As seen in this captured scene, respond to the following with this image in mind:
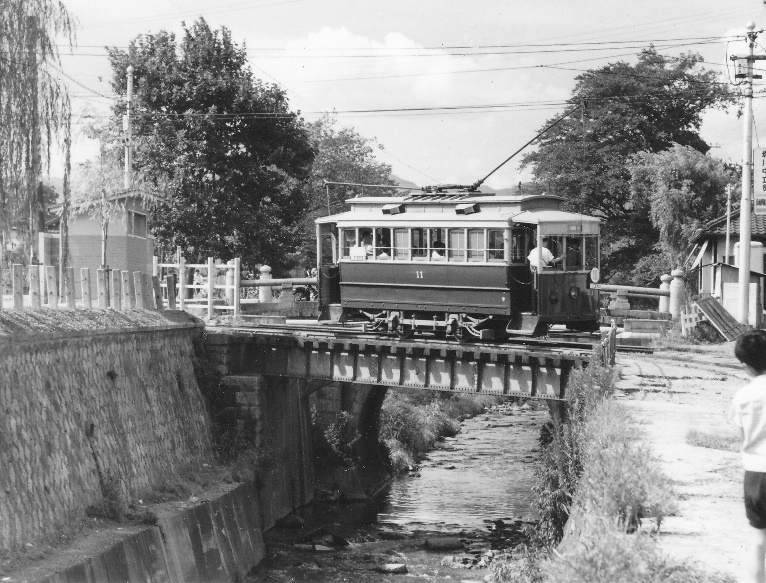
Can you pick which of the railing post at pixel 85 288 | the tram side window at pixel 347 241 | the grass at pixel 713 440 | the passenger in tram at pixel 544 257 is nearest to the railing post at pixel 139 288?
the railing post at pixel 85 288

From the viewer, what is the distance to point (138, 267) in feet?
107

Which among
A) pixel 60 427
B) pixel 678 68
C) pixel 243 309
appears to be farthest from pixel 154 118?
pixel 678 68

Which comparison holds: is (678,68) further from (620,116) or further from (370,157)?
(370,157)

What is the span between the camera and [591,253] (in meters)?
24.0

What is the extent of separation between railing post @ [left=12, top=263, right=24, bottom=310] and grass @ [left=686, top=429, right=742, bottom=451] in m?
12.1

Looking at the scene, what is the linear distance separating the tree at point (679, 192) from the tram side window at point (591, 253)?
26.6 m

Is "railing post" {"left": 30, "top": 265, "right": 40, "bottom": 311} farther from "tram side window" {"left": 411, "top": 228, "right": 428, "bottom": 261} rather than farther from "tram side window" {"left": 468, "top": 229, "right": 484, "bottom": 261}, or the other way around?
"tram side window" {"left": 468, "top": 229, "right": 484, "bottom": 261}

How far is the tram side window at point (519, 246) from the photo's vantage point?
23.7m

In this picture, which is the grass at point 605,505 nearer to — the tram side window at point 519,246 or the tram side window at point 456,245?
the tram side window at point 519,246

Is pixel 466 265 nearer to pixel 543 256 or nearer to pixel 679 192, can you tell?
pixel 543 256

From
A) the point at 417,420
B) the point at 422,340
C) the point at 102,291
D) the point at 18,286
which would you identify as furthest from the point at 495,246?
the point at 417,420

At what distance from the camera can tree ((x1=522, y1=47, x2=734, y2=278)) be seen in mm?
54344

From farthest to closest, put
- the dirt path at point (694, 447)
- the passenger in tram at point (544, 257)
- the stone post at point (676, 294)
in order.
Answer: the stone post at point (676, 294), the passenger in tram at point (544, 257), the dirt path at point (694, 447)

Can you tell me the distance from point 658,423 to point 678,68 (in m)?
45.9
